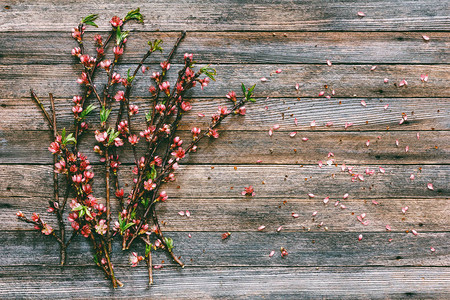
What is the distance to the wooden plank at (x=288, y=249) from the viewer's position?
146 centimetres

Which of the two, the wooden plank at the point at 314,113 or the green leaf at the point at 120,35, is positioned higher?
the green leaf at the point at 120,35

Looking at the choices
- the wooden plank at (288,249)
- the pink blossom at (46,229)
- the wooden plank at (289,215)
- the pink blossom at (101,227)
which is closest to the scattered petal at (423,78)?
the wooden plank at (289,215)

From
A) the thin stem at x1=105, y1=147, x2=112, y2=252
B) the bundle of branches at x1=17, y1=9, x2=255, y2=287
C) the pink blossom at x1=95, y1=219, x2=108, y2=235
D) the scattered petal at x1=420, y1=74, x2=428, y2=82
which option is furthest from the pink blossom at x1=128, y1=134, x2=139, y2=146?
the scattered petal at x1=420, y1=74, x2=428, y2=82

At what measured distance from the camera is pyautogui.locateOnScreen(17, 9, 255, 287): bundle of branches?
141 centimetres

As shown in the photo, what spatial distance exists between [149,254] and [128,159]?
0.41 m

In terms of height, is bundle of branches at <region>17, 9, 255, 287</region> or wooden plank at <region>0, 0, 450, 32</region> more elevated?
wooden plank at <region>0, 0, 450, 32</region>

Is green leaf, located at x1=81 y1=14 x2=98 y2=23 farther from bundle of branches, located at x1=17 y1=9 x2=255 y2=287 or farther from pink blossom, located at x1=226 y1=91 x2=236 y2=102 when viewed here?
pink blossom, located at x1=226 y1=91 x2=236 y2=102

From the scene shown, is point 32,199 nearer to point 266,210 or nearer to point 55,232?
point 55,232

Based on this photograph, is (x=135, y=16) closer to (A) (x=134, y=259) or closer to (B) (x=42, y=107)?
(B) (x=42, y=107)

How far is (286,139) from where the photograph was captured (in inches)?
57.9

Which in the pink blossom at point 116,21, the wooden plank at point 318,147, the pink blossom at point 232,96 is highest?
the pink blossom at point 116,21

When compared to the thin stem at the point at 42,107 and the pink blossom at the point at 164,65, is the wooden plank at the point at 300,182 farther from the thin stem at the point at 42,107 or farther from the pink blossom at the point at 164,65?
the thin stem at the point at 42,107

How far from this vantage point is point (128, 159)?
146cm

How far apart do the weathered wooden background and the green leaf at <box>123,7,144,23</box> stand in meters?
0.03
